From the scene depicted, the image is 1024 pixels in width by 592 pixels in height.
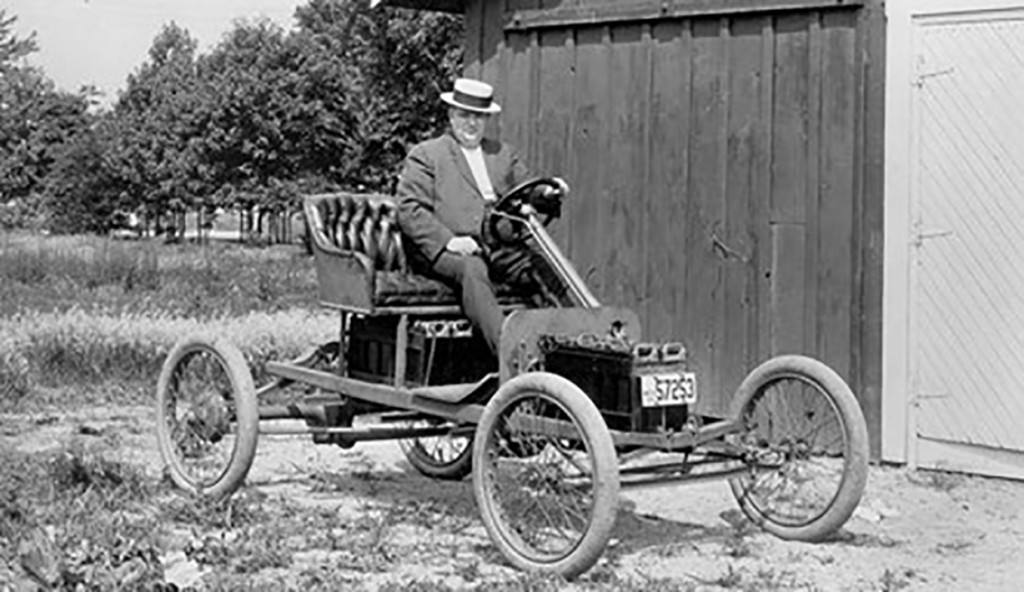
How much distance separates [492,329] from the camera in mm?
7055

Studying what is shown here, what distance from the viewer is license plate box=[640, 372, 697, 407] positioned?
252 inches

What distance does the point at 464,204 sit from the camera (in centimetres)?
758

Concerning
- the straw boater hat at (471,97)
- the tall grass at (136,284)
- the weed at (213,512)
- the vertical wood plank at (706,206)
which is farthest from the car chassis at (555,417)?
the tall grass at (136,284)

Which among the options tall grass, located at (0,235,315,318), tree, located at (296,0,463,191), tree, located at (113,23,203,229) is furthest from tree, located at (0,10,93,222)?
tall grass, located at (0,235,315,318)

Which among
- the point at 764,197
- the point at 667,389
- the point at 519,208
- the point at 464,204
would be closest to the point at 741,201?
the point at 764,197

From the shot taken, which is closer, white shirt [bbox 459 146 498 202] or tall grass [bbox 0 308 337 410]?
white shirt [bbox 459 146 498 202]

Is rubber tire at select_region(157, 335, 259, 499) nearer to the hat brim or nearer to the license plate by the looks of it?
the hat brim

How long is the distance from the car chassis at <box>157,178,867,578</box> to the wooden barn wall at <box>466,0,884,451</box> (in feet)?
4.29

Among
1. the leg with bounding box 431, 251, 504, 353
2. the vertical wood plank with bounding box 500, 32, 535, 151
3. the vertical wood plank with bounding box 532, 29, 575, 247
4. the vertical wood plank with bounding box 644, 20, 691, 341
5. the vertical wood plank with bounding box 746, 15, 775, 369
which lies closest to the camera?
the leg with bounding box 431, 251, 504, 353

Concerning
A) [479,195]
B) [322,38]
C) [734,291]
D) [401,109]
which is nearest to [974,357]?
[734,291]

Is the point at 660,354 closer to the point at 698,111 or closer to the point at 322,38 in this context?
the point at 698,111

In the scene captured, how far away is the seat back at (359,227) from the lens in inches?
312

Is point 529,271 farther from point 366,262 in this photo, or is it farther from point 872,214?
point 872,214

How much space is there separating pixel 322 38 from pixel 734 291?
170 ft
